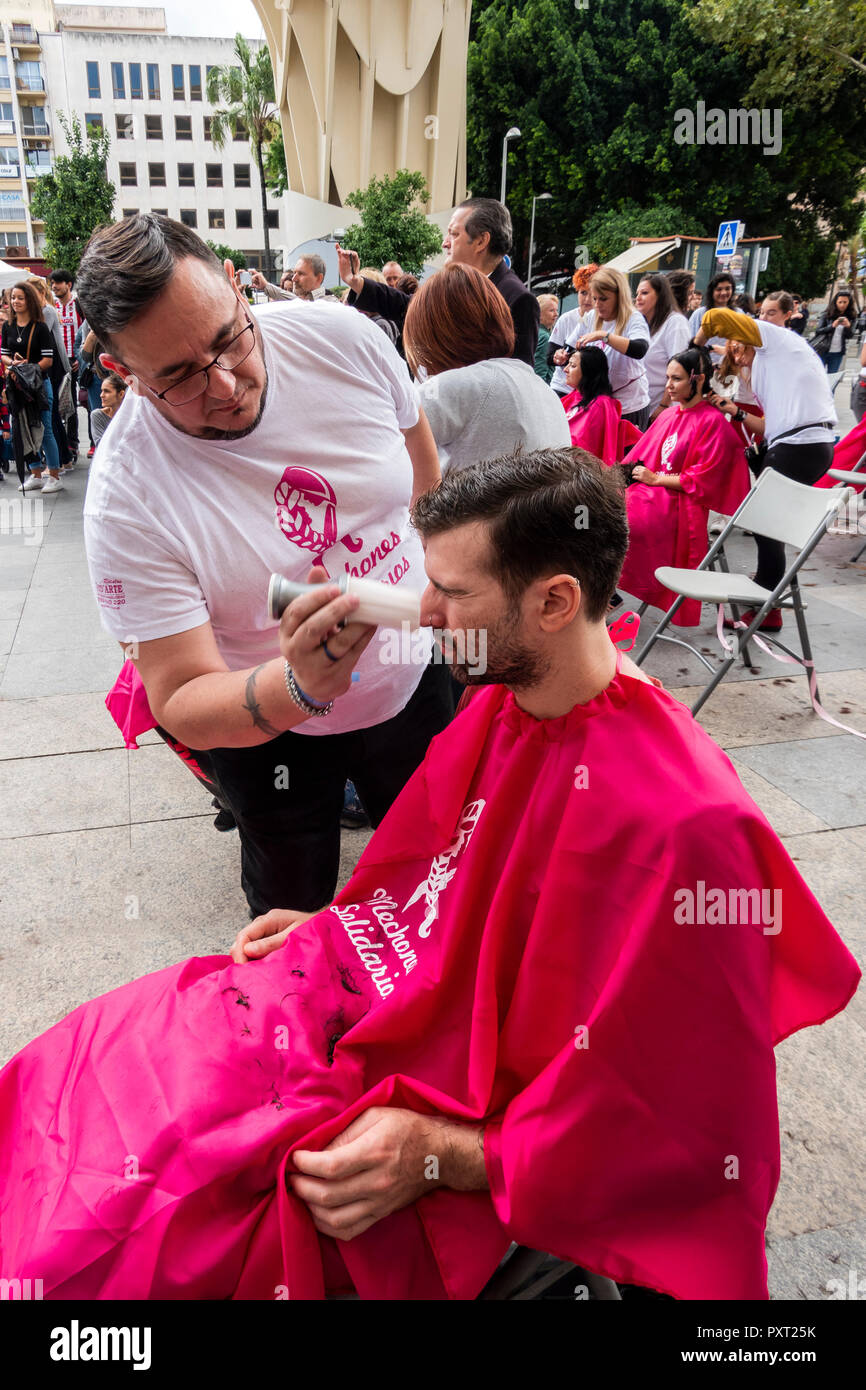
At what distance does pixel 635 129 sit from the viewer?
27.5 meters

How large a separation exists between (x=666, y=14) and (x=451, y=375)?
3140cm

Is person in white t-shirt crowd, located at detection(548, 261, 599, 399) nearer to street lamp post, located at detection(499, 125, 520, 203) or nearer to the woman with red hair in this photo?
the woman with red hair

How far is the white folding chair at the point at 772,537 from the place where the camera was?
411 cm

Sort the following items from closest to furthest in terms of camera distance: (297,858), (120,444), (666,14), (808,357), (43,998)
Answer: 1. (120,444)
2. (297,858)
3. (43,998)
4. (808,357)
5. (666,14)

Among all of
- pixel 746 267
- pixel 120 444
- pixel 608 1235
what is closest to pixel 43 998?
pixel 120 444

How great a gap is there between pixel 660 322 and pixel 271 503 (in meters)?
6.32

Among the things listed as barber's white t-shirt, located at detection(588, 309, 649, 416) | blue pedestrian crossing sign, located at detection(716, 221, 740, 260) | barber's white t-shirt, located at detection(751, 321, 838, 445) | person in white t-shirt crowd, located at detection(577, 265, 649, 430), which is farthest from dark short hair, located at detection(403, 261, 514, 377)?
blue pedestrian crossing sign, located at detection(716, 221, 740, 260)

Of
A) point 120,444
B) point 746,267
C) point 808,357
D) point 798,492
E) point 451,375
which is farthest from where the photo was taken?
point 746,267

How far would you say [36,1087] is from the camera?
1.39m

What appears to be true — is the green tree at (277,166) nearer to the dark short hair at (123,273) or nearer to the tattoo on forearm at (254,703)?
the dark short hair at (123,273)

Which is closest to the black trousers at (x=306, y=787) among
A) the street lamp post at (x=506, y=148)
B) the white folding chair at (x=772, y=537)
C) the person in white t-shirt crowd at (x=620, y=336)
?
the white folding chair at (x=772, y=537)

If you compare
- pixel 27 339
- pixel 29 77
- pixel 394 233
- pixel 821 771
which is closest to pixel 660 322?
pixel 821 771

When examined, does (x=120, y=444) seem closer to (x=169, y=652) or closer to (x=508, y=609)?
(x=169, y=652)

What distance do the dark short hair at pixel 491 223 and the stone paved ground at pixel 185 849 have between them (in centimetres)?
235
